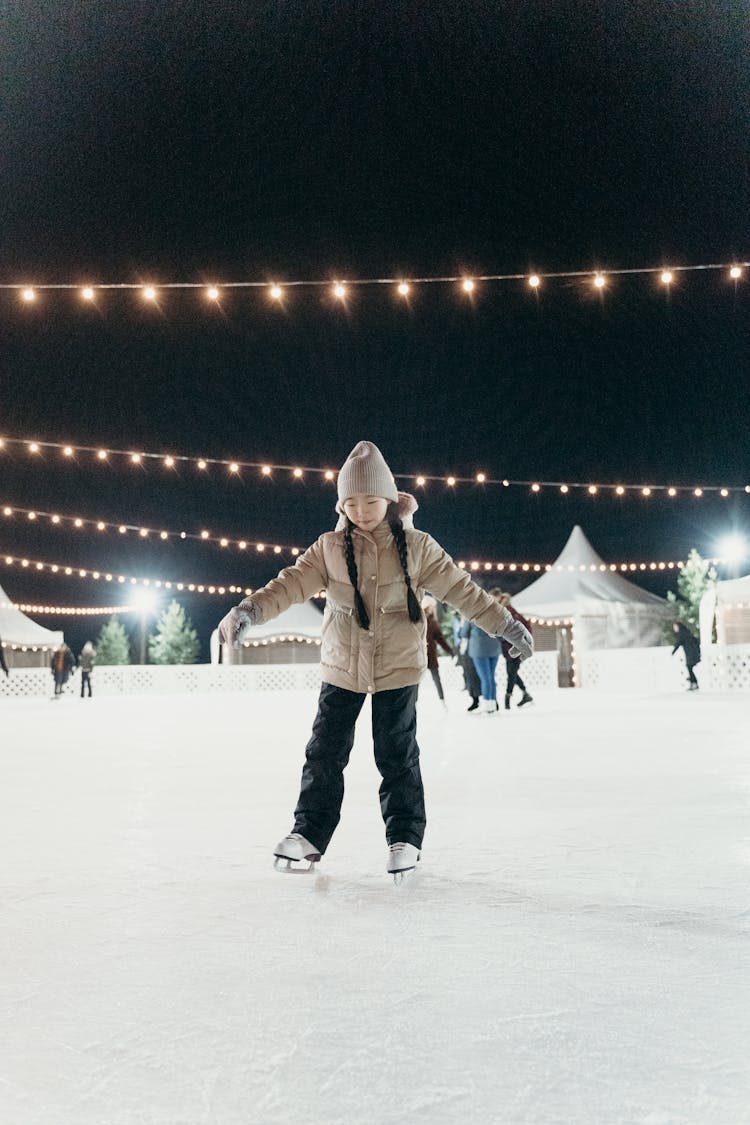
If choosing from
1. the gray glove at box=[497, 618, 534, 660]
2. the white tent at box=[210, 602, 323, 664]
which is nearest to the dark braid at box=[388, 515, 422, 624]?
the gray glove at box=[497, 618, 534, 660]

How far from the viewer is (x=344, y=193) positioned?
11.3 meters

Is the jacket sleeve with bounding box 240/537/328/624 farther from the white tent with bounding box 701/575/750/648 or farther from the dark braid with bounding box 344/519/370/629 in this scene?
the white tent with bounding box 701/575/750/648

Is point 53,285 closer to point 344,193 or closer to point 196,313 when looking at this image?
point 196,313

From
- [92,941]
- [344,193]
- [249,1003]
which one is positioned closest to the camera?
[249,1003]

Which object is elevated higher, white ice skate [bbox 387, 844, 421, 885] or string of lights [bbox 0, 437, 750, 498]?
string of lights [bbox 0, 437, 750, 498]

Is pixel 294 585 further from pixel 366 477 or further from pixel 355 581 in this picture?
pixel 366 477

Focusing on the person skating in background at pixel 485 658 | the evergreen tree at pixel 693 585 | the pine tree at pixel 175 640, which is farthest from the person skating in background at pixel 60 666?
the pine tree at pixel 175 640

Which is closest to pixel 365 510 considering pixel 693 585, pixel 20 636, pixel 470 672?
pixel 470 672

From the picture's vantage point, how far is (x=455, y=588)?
228cm

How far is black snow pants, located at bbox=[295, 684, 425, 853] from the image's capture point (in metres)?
2.10

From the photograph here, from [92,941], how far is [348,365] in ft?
49.3

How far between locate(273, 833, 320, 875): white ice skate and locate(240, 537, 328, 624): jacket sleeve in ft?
1.73

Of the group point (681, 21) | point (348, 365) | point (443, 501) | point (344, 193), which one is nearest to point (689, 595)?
point (443, 501)

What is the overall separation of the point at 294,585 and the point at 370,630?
0.80ft
